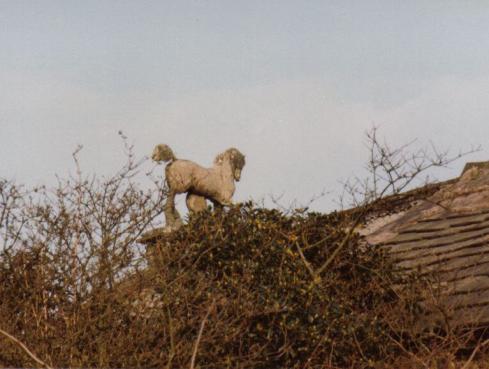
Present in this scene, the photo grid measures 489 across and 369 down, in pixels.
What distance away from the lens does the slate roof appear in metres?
7.20

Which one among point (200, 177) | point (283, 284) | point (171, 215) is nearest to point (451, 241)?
point (283, 284)

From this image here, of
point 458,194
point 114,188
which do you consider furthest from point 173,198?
point 458,194

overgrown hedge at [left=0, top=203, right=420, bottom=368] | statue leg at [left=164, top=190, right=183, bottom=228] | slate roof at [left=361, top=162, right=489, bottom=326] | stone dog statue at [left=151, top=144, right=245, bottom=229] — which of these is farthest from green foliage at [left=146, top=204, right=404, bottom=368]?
stone dog statue at [left=151, top=144, right=245, bottom=229]

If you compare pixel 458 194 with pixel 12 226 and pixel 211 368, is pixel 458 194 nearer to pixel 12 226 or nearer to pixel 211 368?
pixel 211 368

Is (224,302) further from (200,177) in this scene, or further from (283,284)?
(200,177)

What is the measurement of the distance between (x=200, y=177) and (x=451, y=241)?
3968mm

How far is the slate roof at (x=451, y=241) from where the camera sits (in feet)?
23.6

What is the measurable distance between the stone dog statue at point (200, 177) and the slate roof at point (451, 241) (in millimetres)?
2086

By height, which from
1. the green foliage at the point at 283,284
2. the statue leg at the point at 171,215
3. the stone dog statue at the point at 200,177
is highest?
the stone dog statue at the point at 200,177

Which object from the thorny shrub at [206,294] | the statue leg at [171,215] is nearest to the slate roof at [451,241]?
the thorny shrub at [206,294]

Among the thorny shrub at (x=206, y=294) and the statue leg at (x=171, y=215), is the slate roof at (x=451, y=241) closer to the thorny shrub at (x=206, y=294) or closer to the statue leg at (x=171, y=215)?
the thorny shrub at (x=206, y=294)

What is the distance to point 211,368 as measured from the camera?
25.0 feet

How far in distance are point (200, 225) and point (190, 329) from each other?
148 centimetres

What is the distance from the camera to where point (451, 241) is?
28.2ft
